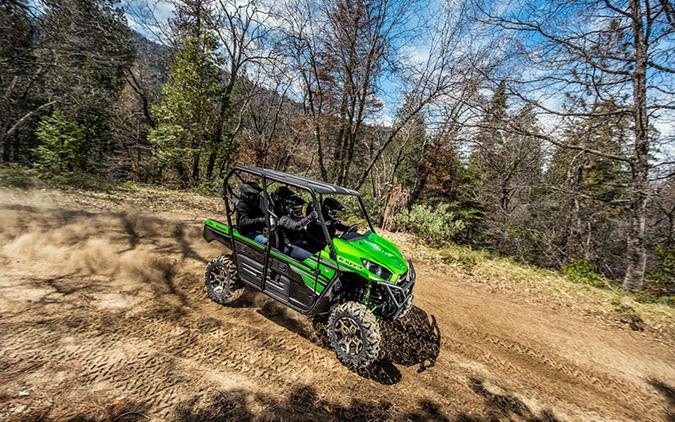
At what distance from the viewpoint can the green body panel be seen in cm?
352

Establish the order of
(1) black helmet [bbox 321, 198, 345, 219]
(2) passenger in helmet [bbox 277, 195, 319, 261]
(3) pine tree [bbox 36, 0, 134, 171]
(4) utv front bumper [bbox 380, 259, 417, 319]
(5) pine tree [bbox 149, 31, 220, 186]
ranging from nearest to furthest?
(4) utv front bumper [bbox 380, 259, 417, 319] → (2) passenger in helmet [bbox 277, 195, 319, 261] → (1) black helmet [bbox 321, 198, 345, 219] → (3) pine tree [bbox 36, 0, 134, 171] → (5) pine tree [bbox 149, 31, 220, 186]

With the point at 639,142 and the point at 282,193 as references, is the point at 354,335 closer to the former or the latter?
the point at 282,193

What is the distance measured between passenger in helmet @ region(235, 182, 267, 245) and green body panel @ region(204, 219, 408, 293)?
13.5 inches

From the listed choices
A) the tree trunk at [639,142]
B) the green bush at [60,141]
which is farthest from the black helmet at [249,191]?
the green bush at [60,141]

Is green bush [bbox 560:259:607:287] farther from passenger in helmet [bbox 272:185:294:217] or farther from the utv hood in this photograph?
passenger in helmet [bbox 272:185:294:217]

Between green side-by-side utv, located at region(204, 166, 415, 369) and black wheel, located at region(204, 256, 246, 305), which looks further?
black wheel, located at region(204, 256, 246, 305)

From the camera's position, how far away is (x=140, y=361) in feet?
10.0

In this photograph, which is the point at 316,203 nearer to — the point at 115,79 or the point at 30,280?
the point at 30,280

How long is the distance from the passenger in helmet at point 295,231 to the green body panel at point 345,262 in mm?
111

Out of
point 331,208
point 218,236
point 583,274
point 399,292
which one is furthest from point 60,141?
point 583,274

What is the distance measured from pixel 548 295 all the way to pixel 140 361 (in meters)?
7.82

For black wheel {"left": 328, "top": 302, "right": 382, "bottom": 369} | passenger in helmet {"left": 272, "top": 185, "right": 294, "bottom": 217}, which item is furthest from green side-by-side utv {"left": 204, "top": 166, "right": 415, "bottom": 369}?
passenger in helmet {"left": 272, "top": 185, "right": 294, "bottom": 217}

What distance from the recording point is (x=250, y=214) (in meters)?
4.32

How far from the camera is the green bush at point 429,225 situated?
9.55 metres
